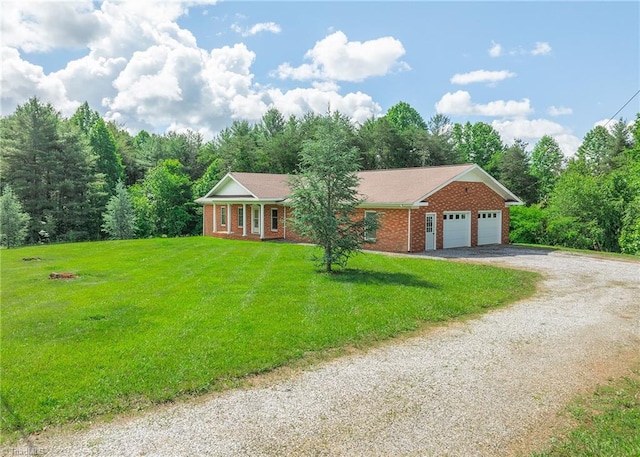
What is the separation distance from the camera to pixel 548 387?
592cm

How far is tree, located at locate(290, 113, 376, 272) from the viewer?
44.1 ft

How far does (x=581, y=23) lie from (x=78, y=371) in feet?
51.7

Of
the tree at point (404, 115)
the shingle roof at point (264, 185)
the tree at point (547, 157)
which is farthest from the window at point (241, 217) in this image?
the tree at point (547, 157)

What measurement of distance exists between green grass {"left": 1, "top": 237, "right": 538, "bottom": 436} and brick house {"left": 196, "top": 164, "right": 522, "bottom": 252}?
335 centimetres

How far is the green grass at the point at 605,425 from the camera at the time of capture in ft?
14.4

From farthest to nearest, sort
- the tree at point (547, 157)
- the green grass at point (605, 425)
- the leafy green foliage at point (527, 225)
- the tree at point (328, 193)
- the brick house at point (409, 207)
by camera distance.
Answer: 1. the tree at point (547, 157)
2. the leafy green foliage at point (527, 225)
3. the brick house at point (409, 207)
4. the tree at point (328, 193)
5. the green grass at point (605, 425)

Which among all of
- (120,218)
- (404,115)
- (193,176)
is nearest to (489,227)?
(120,218)

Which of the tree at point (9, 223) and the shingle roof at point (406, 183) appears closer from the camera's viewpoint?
the shingle roof at point (406, 183)

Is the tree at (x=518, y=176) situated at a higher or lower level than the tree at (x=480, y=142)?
lower

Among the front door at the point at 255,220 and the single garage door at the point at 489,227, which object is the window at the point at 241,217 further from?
the single garage door at the point at 489,227

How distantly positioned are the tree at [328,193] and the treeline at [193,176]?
7074mm

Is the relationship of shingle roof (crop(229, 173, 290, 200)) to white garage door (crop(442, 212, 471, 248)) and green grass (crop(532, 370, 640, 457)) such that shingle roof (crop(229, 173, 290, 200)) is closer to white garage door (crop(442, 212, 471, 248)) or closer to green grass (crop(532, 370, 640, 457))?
white garage door (crop(442, 212, 471, 248))

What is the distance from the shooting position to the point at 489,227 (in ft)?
78.4

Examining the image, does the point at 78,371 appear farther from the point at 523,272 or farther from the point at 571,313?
the point at 523,272
